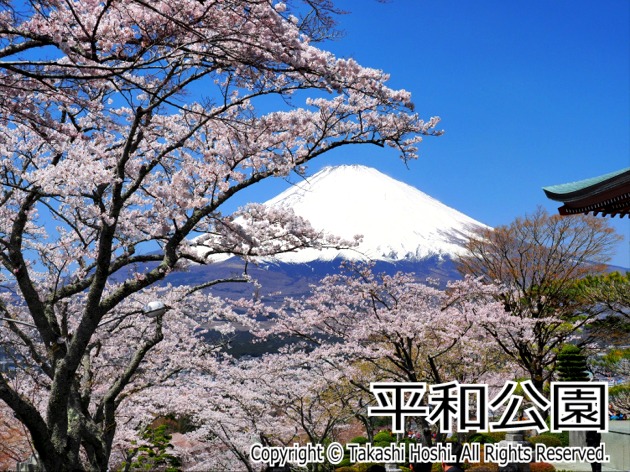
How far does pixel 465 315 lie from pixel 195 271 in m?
119

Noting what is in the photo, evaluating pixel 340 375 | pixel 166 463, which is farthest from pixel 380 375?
pixel 166 463

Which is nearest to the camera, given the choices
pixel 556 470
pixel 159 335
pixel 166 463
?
pixel 159 335

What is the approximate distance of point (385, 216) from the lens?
109 meters

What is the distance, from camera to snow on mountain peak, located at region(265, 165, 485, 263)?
330 ft

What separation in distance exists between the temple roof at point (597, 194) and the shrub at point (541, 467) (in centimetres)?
681

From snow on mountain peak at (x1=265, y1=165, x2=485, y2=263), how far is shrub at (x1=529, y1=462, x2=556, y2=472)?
254 ft

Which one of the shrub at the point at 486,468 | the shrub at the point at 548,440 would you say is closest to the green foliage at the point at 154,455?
the shrub at the point at 486,468

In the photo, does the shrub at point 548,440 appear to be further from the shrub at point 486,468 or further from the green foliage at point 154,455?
the green foliage at point 154,455

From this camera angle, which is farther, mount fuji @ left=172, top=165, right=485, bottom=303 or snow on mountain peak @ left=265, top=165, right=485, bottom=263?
mount fuji @ left=172, top=165, right=485, bottom=303

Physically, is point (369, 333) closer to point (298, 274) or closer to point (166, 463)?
point (166, 463)

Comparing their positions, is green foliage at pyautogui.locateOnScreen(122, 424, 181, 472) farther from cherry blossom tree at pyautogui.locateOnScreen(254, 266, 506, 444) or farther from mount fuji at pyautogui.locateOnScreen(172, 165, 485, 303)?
mount fuji at pyautogui.locateOnScreen(172, 165, 485, 303)

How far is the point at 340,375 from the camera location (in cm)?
1369

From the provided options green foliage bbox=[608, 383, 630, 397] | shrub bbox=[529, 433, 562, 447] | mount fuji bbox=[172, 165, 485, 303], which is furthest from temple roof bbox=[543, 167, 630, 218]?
mount fuji bbox=[172, 165, 485, 303]

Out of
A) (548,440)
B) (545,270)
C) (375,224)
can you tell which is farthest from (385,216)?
(548,440)
